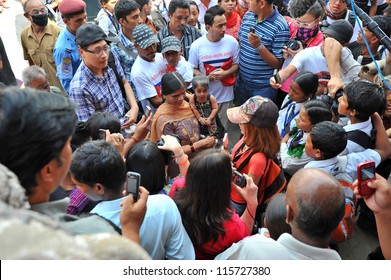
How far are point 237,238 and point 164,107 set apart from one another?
5.50 feet

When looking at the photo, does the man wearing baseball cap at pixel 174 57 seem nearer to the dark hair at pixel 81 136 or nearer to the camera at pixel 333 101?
the dark hair at pixel 81 136

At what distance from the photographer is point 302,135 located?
10.9ft

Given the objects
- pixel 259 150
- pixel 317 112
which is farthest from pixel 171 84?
pixel 317 112

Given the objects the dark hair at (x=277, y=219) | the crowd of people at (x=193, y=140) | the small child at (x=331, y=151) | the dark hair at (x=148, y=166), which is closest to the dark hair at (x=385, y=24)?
the crowd of people at (x=193, y=140)

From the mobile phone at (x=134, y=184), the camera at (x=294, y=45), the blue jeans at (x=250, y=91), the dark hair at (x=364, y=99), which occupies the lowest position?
the blue jeans at (x=250, y=91)

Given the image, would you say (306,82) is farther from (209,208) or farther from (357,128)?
A: (209,208)

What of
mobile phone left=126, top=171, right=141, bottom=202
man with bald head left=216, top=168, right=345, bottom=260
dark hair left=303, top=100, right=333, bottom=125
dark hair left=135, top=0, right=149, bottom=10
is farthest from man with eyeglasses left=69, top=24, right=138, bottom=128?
man with bald head left=216, top=168, right=345, bottom=260

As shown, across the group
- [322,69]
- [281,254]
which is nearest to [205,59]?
[322,69]

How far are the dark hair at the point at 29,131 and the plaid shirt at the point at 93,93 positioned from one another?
2377mm

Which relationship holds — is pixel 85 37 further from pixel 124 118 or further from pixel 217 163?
pixel 217 163

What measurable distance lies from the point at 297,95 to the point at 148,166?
1662mm

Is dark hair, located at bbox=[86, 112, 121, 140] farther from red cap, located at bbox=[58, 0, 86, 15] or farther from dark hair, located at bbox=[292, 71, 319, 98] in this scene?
red cap, located at bbox=[58, 0, 86, 15]

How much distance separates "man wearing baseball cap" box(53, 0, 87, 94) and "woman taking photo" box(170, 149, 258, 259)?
7.72 feet

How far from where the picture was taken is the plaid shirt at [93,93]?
140 inches
